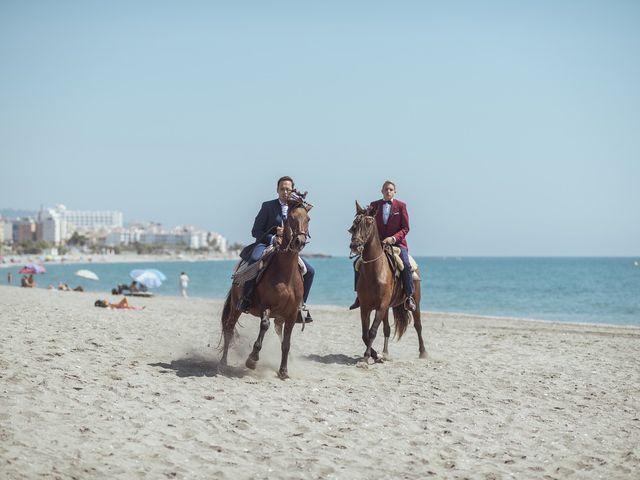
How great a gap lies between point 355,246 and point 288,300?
1.87 m

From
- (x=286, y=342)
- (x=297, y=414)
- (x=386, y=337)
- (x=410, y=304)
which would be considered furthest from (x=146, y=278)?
(x=297, y=414)

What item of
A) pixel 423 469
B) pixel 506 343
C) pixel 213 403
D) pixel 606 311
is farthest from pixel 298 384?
pixel 606 311

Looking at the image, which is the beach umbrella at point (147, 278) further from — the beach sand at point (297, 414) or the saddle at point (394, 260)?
the saddle at point (394, 260)

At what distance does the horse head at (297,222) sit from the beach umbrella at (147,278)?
31878 millimetres

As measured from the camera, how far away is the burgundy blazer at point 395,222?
565 inches

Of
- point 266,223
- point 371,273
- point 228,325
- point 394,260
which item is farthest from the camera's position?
point 394,260

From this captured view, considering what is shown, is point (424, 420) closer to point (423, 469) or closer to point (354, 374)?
point (423, 469)

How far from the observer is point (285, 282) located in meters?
11.7

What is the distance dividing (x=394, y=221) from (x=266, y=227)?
124 inches

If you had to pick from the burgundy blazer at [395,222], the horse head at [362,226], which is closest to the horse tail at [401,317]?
the burgundy blazer at [395,222]

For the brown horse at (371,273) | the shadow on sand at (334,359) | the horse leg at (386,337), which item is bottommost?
the shadow on sand at (334,359)

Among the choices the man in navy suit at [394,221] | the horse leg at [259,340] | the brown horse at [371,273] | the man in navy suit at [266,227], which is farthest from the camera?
the man in navy suit at [394,221]

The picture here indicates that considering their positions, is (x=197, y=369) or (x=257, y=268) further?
(x=197, y=369)

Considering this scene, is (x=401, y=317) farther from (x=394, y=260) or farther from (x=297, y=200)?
(x=297, y=200)
